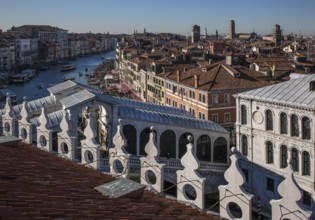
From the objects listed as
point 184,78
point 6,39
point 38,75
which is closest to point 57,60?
point 6,39

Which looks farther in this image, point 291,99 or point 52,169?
point 291,99

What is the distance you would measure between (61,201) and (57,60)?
269 ft

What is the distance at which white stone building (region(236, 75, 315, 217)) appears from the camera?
527 inches

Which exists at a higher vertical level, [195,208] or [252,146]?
[195,208]

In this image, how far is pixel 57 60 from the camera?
83125 mm

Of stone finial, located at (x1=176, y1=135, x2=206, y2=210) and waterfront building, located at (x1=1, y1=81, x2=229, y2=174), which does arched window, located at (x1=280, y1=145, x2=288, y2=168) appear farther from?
stone finial, located at (x1=176, y1=135, x2=206, y2=210)

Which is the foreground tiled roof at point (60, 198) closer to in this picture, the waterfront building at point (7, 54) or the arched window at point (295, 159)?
the arched window at point (295, 159)

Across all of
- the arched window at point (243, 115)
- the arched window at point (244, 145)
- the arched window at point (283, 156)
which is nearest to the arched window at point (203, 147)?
the arched window at point (244, 145)

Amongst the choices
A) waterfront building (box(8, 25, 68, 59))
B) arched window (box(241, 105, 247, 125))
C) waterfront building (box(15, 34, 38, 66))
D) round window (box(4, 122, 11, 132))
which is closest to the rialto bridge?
arched window (box(241, 105, 247, 125))

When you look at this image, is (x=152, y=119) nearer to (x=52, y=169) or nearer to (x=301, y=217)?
(x=52, y=169)

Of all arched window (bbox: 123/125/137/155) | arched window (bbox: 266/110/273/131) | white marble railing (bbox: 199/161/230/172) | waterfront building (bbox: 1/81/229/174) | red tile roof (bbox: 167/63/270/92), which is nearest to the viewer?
waterfront building (bbox: 1/81/229/174)

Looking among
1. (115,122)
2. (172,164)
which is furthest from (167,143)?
(115,122)

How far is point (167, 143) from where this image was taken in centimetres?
1384

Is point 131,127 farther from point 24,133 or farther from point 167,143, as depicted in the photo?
point 24,133
